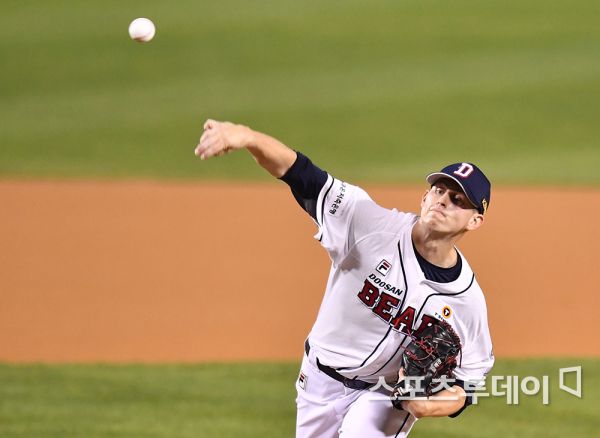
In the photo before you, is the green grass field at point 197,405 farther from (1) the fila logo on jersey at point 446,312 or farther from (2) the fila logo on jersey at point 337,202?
(2) the fila logo on jersey at point 337,202

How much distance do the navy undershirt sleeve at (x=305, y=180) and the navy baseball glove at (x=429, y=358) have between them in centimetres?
78

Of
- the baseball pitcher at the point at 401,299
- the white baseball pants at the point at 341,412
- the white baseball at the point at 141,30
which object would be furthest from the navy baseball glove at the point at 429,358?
the white baseball at the point at 141,30

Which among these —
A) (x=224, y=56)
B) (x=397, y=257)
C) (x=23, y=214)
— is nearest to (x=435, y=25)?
(x=224, y=56)

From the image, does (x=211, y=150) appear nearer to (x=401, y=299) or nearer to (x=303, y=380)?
(x=401, y=299)

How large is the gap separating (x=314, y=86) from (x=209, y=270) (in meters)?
6.35

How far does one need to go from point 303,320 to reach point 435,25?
32.0 ft

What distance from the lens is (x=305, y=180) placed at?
4.54 m

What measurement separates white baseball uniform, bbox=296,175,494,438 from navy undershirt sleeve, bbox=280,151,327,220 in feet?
0.10

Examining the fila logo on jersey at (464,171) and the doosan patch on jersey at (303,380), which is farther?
the doosan patch on jersey at (303,380)

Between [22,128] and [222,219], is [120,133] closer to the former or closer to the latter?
[22,128]

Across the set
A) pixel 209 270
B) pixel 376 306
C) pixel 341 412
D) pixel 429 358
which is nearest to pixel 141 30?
pixel 376 306

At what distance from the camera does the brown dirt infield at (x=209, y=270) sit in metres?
8.46

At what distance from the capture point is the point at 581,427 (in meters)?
7.18

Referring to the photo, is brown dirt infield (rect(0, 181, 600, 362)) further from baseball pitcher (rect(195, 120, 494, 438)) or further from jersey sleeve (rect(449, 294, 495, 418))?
jersey sleeve (rect(449, 294, 495, 418))
